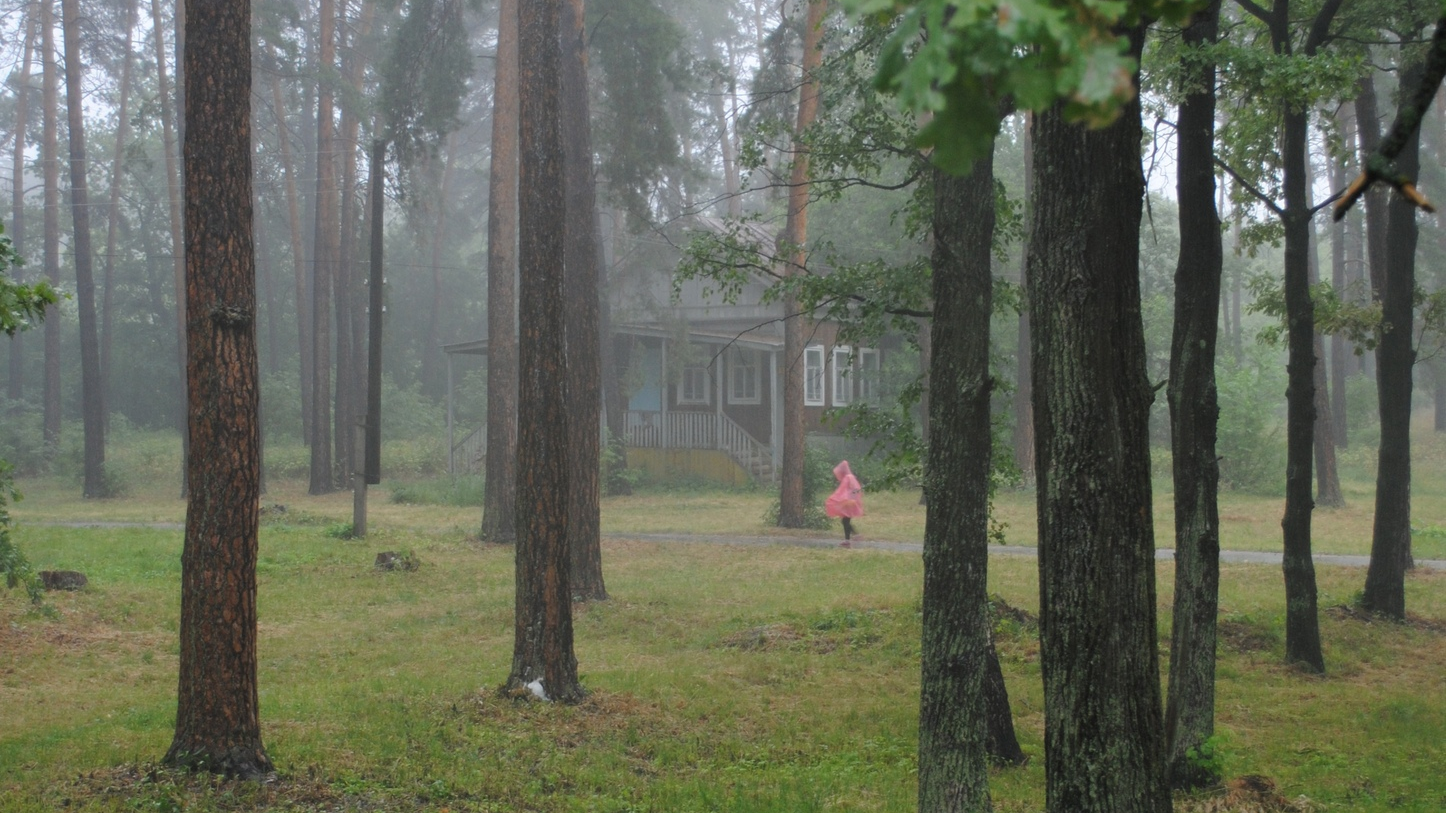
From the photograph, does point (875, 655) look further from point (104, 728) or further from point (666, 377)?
point (666, 377)

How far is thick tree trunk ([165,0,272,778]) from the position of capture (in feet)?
21.8

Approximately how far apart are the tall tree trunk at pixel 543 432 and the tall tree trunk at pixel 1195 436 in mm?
4657

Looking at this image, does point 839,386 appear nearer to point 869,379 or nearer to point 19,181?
point 869,379

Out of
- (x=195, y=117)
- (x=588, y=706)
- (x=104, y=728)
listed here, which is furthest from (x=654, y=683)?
(x=195, y=117)

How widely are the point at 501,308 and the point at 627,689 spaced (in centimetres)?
1310

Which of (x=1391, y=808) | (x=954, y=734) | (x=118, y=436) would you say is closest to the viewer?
(x=954, y=734)

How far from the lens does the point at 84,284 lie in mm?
A: 31047

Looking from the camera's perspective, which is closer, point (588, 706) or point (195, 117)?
point (195, 117)

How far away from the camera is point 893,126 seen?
904 centimetres

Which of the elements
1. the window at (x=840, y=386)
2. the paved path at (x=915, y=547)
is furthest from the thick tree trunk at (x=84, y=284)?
the window at (x=840, y=386)

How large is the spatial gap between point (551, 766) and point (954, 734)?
2798mm

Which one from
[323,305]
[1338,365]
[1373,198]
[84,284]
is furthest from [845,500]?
[84,284]

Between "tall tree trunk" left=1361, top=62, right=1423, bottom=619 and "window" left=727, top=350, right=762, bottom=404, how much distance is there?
2501cm

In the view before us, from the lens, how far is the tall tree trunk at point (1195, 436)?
24.9ft
